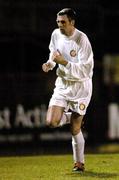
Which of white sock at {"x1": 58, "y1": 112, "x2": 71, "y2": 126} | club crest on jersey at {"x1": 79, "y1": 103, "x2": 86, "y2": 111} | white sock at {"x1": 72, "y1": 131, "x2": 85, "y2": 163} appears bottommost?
white sock at {"x1": 72, "y1": 131, "x2": 85, "y2": 163}

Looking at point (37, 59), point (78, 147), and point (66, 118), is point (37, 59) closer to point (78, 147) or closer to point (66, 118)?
point (66, 118)

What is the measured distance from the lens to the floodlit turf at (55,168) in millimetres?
9328

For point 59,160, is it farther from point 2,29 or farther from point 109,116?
point 2,29

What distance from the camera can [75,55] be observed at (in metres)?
9.52

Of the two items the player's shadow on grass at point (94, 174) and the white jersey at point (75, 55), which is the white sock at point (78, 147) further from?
the white jersey at point (75, 55)

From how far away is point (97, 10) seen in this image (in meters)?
17.9

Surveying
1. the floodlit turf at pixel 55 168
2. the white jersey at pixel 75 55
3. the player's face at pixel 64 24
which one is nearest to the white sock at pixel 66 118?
the white jersey at pixel 75 55

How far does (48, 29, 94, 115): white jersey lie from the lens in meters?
9.38

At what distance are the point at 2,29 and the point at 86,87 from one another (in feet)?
27.8

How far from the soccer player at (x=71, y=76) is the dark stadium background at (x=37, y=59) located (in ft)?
18.3

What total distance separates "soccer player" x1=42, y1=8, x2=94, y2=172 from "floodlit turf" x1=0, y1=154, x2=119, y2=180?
360mm

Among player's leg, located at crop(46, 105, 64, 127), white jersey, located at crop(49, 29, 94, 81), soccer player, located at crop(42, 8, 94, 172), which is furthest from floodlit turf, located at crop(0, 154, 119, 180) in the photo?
white jersey, located at crop(49, 29, 94, 81)

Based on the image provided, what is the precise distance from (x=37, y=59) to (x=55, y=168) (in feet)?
26.3

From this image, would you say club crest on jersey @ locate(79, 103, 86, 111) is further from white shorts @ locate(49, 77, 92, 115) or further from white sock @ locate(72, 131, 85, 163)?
white sock @ locate(72, 131, 85, 163)
